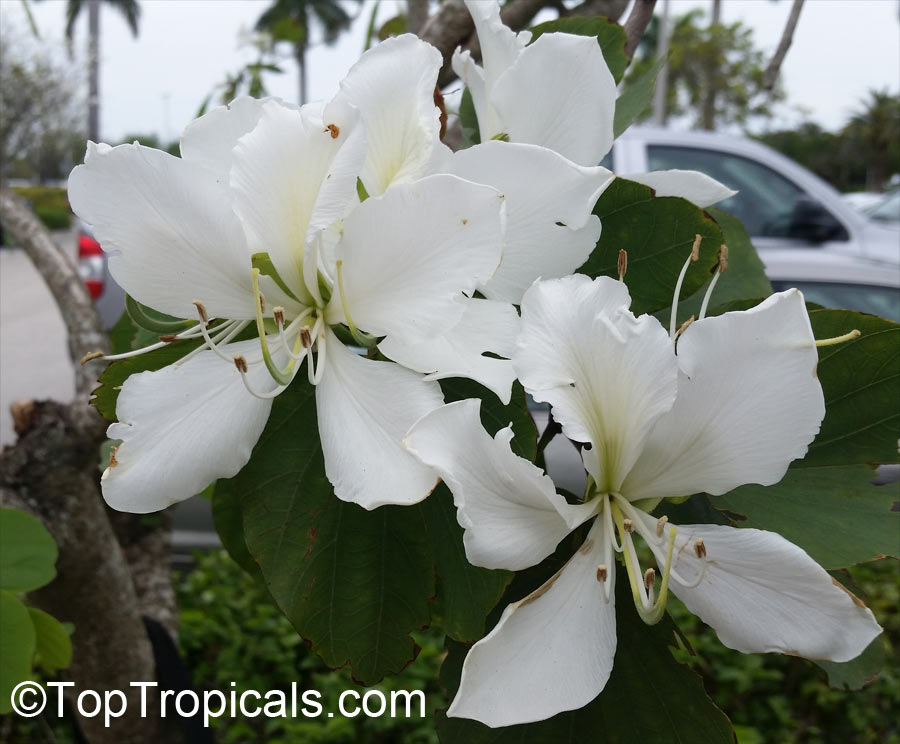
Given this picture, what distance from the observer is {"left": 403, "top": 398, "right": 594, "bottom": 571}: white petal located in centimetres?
51

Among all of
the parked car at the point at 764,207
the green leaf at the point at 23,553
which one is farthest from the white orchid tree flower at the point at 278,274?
the parked car at the point at 764,207

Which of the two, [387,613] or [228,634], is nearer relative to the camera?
[387,613]

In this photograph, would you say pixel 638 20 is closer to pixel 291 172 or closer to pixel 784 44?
pixel 784 44

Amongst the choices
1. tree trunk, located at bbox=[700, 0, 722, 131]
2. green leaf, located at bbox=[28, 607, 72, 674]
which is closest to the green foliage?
green leaf, located at bbox=[28, 607, 72, 674]

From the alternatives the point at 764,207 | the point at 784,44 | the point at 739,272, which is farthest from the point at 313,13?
the point at 739,272

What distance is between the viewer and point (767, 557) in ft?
1.78

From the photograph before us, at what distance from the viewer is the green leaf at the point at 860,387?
688 millimetres

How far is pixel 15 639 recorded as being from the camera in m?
1.19

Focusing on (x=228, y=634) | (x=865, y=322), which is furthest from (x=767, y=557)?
(x=228, y=634)

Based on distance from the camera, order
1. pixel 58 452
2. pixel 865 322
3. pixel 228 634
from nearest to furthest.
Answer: pixel 865 322 → pixel 58 452 → pixel 228 634

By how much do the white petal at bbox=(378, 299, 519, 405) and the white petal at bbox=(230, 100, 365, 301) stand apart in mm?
98

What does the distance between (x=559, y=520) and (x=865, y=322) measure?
0.98 ft

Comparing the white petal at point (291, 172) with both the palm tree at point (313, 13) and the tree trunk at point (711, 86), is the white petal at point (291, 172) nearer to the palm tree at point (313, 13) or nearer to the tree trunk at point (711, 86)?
the tree trunk at point (711, 86)

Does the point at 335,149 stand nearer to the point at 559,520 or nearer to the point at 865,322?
the point at 559,520
